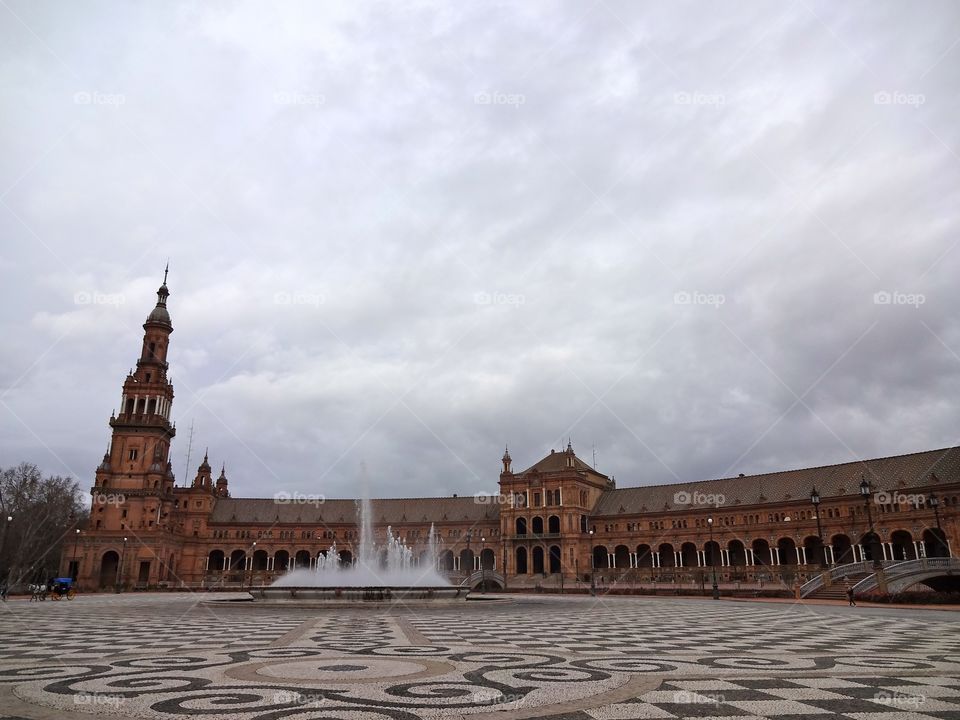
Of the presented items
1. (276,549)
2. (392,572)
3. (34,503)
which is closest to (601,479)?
(276,549)

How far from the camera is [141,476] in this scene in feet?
302

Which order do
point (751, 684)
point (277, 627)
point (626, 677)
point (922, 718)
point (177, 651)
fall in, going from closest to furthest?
point (922, 718) < point (751, 684) < point (626, 677) < point (177, 651) < point (277, 627)

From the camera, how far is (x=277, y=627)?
62.1 feet

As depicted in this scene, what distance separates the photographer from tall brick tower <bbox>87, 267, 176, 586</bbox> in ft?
287

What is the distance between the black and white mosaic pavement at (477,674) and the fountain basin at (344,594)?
45.4 feet

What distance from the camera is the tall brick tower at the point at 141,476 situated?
87.5 metres

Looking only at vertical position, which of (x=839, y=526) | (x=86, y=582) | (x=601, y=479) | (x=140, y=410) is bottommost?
(x=86, y=582)

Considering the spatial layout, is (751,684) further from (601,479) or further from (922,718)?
(601,479)

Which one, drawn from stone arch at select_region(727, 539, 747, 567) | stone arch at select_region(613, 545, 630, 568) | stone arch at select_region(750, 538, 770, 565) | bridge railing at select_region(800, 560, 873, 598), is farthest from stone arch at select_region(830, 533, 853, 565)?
bridge railing at select_region(800, 560, 873, 598)

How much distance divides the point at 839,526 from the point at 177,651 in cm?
8358

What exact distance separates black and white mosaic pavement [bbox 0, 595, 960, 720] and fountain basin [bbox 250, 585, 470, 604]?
13.9m

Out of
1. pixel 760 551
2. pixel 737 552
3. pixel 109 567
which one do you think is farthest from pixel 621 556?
pixel 109 567

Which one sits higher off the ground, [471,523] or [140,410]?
[140,410]

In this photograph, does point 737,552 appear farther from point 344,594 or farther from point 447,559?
point 344,594
